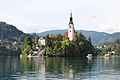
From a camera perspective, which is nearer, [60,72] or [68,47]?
[60,72]

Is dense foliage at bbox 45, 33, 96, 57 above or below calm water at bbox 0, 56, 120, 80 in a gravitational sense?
above

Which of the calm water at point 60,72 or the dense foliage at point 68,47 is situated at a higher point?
the dense foliage at point 68,47

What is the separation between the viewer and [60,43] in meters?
194

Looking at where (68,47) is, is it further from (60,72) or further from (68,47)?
(60,72)

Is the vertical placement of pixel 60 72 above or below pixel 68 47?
below

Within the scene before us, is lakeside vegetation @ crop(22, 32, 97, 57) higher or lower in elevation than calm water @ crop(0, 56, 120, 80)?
higher

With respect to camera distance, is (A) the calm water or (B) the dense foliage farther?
(B) the dense foliage

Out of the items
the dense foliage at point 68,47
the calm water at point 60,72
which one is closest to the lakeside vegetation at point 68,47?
the dense foliage at point 68,47

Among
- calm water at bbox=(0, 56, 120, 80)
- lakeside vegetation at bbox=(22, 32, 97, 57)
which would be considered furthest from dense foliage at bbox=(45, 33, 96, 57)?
calm water at bbox=(0, 56, 120, 80)

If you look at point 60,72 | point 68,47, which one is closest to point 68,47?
point 68,47

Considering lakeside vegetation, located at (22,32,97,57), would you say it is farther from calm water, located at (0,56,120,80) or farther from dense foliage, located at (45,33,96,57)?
calm water, located at (0,56,120,80)

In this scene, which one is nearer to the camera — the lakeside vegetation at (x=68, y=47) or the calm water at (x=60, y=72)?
the calm water at (x=60, y=72)

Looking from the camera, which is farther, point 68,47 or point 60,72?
point 68,47

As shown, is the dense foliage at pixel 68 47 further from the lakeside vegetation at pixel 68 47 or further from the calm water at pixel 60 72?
the calm water at pixel 60 72
